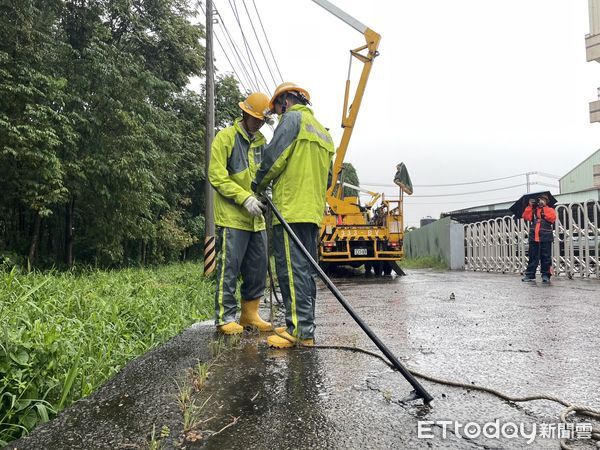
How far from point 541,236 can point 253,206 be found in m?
8.34

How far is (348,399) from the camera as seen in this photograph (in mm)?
2033

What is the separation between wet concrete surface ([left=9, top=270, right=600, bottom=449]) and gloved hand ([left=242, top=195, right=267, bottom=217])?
0.92 m

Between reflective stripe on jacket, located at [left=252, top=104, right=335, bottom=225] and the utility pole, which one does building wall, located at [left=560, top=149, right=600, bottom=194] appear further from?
reflective stripe on jacket, located at [left=252, top=104, right=335, bottom=225]

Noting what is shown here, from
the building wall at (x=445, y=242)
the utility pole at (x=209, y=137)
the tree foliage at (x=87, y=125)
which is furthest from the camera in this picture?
the building wall at (x=445, y=242)

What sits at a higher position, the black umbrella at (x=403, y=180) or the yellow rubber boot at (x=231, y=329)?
the black umbrella at (x=403, y=180)

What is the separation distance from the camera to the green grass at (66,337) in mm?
2555

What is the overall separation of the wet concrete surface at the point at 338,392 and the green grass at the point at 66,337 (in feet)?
1.67

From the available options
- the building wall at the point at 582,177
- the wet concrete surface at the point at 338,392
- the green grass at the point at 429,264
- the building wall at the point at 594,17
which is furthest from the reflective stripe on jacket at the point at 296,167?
the building wall at the point at 582,177

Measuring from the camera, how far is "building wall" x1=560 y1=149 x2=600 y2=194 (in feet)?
87.8

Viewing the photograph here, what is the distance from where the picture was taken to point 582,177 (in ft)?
97.3

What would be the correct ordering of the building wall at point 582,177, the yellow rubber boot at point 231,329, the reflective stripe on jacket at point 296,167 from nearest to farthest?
1. the reflective stripe on jacket at point 296,167
2. the yellow rubber boot at point 231,329
3. the building wall at point 582,177

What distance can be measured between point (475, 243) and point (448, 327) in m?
14.3

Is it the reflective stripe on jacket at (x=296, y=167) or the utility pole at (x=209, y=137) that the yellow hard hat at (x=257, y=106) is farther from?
the utility pole at (x=209, y=137)

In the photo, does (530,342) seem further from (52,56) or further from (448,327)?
(52,56)
